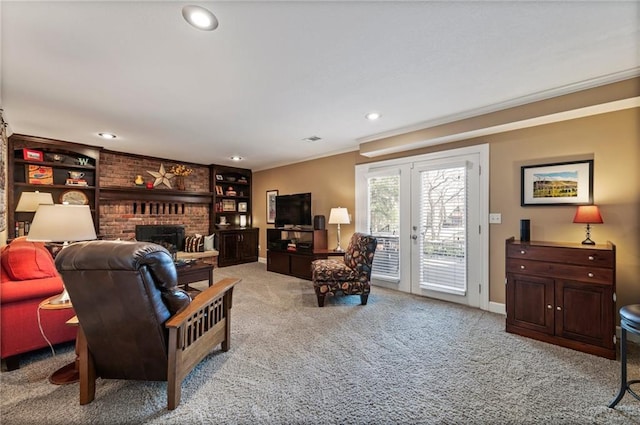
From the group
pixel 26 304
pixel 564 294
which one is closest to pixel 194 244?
pixel 26 304

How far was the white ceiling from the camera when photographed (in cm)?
161

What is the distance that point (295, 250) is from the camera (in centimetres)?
523

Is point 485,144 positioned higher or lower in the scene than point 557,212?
higher

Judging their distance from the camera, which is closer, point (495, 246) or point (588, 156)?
point (588, 156)

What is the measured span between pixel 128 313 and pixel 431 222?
356 centimetres

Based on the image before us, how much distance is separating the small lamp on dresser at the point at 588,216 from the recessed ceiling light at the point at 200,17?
3.46m

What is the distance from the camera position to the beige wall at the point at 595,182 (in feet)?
8.24

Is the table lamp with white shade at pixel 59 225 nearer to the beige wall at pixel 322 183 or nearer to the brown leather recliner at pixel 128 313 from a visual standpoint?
the brown leather recliner at pixel 128 313

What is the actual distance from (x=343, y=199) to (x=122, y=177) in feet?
14.6

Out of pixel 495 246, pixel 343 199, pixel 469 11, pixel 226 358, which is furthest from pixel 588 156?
pixel 226 358

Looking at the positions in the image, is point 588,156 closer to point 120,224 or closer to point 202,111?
point 202,111

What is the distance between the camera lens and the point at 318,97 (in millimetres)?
2773

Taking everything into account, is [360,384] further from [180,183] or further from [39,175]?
[39,175]

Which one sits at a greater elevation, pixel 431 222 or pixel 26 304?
pixel 431 222
